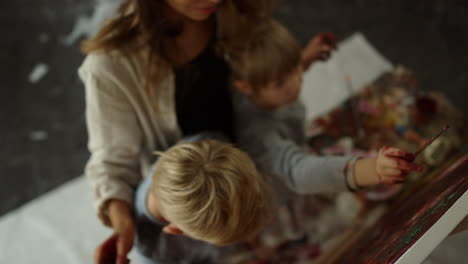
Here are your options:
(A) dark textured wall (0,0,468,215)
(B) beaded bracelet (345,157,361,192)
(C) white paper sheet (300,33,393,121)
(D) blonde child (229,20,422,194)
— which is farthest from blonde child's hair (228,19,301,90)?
(A) dark textured wall (0,0,468,215)

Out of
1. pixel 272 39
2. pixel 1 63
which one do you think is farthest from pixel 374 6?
pixel 1 63

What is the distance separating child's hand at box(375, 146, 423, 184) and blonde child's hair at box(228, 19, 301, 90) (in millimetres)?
294

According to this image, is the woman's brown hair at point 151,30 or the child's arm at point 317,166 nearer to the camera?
the child's arm at point 317,166

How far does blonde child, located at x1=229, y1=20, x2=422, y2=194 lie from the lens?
0.50m

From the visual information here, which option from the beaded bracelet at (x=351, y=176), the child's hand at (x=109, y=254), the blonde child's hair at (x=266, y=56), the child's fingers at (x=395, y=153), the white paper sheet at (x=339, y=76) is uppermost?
the blonde child's hair at (x=266, y=56)

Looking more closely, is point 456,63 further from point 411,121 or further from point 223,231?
point 223,231

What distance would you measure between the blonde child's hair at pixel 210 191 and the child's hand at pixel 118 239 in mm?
89

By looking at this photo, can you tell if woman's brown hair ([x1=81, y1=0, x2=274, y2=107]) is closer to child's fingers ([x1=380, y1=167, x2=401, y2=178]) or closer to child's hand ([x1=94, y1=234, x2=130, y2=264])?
child's hand ([x1=94, y1=234, x2=130, y2=264])

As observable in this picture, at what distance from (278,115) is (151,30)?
0.27 m

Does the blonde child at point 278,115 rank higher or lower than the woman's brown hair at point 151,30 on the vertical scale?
lower

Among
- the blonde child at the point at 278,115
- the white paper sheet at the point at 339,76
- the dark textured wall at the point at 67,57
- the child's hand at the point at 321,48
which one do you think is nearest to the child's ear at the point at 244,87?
the blonde child at the point at 278,115

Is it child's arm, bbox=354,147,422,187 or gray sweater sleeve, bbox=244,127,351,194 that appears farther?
gray sweater sleeve, bbox=244,127,351,194

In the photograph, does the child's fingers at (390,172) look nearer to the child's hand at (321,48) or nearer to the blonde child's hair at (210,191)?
the blonde child's hair at (210,191)

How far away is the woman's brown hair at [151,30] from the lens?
0.56m
